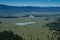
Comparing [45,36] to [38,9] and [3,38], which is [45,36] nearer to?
[3,38]

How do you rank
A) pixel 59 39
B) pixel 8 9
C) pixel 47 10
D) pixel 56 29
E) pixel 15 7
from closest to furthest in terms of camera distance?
pixel 59 39
pixel 56 29
pixel 8 9
pixel 15 7
pixel 47 10

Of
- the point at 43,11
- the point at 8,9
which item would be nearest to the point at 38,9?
the point at 43,11

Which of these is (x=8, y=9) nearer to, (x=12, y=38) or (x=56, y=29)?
(x=56, y=29)

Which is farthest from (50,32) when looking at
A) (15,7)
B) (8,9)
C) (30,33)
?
(15,7)

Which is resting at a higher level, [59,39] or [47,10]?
[59,39]

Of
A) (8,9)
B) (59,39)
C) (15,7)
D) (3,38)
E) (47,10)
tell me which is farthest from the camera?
(47,10)

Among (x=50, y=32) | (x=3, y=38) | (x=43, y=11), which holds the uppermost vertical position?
(x=3, y=38)

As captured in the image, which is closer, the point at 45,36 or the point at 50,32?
the point at 45,36

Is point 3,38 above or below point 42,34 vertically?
above

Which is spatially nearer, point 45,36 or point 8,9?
point 45,36
